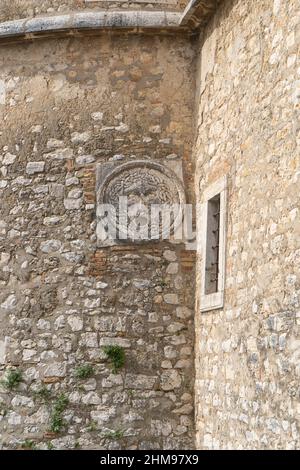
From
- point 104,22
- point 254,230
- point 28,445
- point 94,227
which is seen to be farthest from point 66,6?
point 28,445

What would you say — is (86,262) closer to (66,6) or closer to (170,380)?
(170,380)

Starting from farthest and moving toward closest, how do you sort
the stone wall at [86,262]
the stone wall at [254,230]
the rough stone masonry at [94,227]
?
the stone wall at [86,262], the rough stone masonry at [94,227], the stone wall at [254,230]

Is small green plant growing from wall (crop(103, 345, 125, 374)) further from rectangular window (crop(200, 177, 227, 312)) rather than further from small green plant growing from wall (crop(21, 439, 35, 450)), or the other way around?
small green plant growing from wall (crop(21, 439, 35, 450))

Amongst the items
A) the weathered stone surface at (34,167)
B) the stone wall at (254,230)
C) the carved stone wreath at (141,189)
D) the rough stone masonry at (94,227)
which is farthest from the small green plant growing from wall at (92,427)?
the weathered stone surface at (34,167)

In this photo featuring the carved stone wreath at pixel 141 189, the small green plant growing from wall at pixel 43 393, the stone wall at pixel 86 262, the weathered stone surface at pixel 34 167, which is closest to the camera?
the stone wall at pixel 86 262

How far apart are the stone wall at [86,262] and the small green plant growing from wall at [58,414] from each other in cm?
1

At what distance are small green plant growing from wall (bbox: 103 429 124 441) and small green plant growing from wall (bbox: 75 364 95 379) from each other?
1.82ft

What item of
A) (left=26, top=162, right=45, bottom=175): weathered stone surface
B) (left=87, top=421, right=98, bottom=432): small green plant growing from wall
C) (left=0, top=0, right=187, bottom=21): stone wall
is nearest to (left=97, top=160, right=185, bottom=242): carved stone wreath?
(left=26, top=162, right=45, bottom=175): weathered stone surface

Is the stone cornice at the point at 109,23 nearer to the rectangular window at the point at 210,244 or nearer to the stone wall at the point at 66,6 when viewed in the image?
the stone wall at the point at 66,6

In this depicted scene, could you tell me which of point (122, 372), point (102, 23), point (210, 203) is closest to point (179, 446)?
point (122, 372)

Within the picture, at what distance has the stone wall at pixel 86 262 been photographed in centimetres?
875

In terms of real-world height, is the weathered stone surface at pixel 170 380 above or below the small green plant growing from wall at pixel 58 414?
above

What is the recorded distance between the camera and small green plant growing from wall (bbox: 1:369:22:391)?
898cm

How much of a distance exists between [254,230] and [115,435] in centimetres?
271
